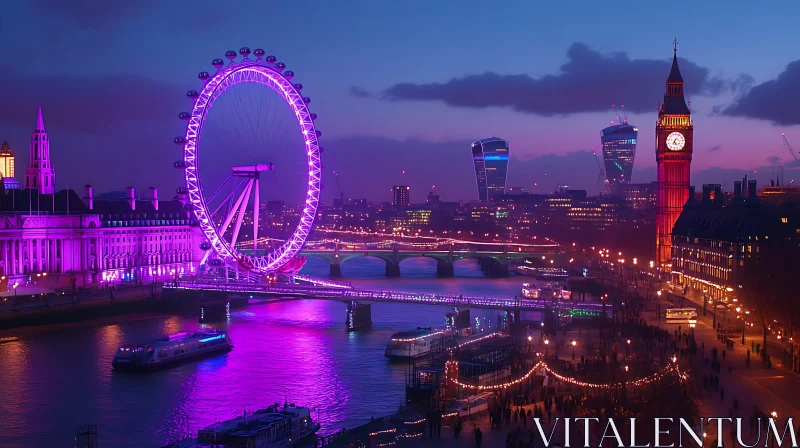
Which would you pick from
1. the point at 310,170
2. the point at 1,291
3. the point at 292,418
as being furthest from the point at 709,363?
the point at 1,291

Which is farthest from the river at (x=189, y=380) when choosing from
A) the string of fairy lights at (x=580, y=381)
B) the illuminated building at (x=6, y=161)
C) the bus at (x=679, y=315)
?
the illuminated building at (x=6, y=161)

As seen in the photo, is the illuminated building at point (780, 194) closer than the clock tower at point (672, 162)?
No

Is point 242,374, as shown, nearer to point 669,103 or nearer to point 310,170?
point 310,170

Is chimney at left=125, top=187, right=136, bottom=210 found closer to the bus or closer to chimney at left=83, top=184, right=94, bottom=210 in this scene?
chimney at left=83, top=184, right=94, bottom=210

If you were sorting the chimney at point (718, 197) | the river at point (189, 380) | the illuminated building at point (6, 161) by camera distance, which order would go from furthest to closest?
the illuminated building at point (6, 161) → the chimney at point (718, 197) → the river at point (189, 380)

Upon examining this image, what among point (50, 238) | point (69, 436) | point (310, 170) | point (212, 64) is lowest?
point (69, 436)

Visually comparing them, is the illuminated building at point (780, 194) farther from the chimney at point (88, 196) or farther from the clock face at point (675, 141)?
the chimney at point (88, 196)

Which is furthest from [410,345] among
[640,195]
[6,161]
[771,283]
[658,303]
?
[640,195]
